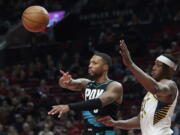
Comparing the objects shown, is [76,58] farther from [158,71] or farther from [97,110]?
[158,71]

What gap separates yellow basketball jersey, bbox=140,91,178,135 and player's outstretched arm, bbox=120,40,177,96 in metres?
0.37

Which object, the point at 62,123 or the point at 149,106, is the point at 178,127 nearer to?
the point at 62,123

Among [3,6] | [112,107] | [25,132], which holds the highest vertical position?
[3,6]

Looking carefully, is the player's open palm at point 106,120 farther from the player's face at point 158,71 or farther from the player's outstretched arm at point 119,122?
the player's face at point 158,71

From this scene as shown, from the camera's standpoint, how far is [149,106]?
238 inches

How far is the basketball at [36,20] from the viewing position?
8.35m

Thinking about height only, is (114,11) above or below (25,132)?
above

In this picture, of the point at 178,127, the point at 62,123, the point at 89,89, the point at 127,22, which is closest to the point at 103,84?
the point at 89,89

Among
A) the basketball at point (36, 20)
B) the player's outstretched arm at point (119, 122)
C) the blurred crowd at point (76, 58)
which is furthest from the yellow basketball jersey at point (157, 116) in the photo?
the blurred crowd at point (76, 58)

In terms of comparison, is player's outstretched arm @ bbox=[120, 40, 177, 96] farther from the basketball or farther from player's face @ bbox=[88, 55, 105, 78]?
the basketball

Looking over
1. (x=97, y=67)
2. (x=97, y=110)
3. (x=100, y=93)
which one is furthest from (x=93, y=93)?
(x=97, y=67)

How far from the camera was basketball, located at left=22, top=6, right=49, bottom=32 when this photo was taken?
329 inches

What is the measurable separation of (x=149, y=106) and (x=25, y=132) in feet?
27.1

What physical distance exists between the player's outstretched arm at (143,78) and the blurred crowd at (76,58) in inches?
241
